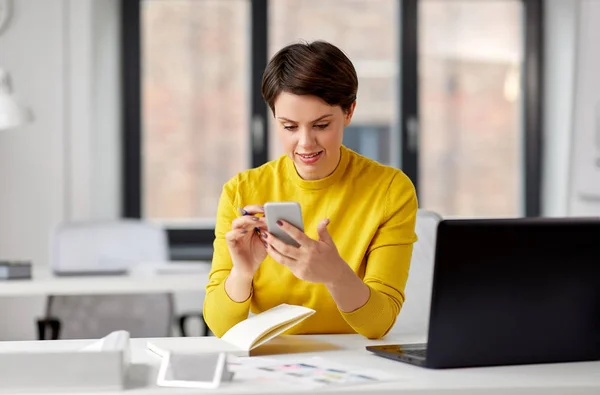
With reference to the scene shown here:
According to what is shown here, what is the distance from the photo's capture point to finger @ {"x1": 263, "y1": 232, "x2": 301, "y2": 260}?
1582 millimetres

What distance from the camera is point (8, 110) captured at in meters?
3.67

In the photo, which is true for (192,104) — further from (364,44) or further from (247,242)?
(247,242)

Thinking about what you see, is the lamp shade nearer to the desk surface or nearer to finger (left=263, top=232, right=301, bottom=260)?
the desk surface

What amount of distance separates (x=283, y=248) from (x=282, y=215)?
0.20 feet

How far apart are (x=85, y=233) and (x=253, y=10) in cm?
163

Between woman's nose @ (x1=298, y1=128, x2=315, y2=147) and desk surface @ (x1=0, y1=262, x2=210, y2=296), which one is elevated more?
woman's nose @ (x1=298, y1=128, x2=315, y2=147)

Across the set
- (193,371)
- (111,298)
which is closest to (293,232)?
(193,371)

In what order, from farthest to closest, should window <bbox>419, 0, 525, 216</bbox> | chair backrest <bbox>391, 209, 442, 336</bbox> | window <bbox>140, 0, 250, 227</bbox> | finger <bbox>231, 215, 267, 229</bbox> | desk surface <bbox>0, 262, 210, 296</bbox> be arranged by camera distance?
window <bbox>419, 0, 525, 216</bbox>, window <bbox>140, 0, 250, 227</bbox>, desk surface <bbox>0, 262, 210, 296</bbox>, chair backrest <bbox>391, 209, 442, 336</bbox>, finger <bbox>231, 215, 267, 229</bbox>

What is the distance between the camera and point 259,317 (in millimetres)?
1746

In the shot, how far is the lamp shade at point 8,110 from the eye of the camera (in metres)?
3.66

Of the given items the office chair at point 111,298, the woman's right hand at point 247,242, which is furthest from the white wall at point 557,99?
the woman's right hand at point 247,242

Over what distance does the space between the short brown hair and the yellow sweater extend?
17cm

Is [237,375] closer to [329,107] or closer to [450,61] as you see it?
[329,107]

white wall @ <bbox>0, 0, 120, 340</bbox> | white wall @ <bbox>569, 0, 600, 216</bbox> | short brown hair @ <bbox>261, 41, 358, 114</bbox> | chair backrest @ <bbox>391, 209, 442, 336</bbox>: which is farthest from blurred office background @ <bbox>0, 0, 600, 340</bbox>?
short brown hair @ <bbox>261, 41, 358, 114</bbox>
